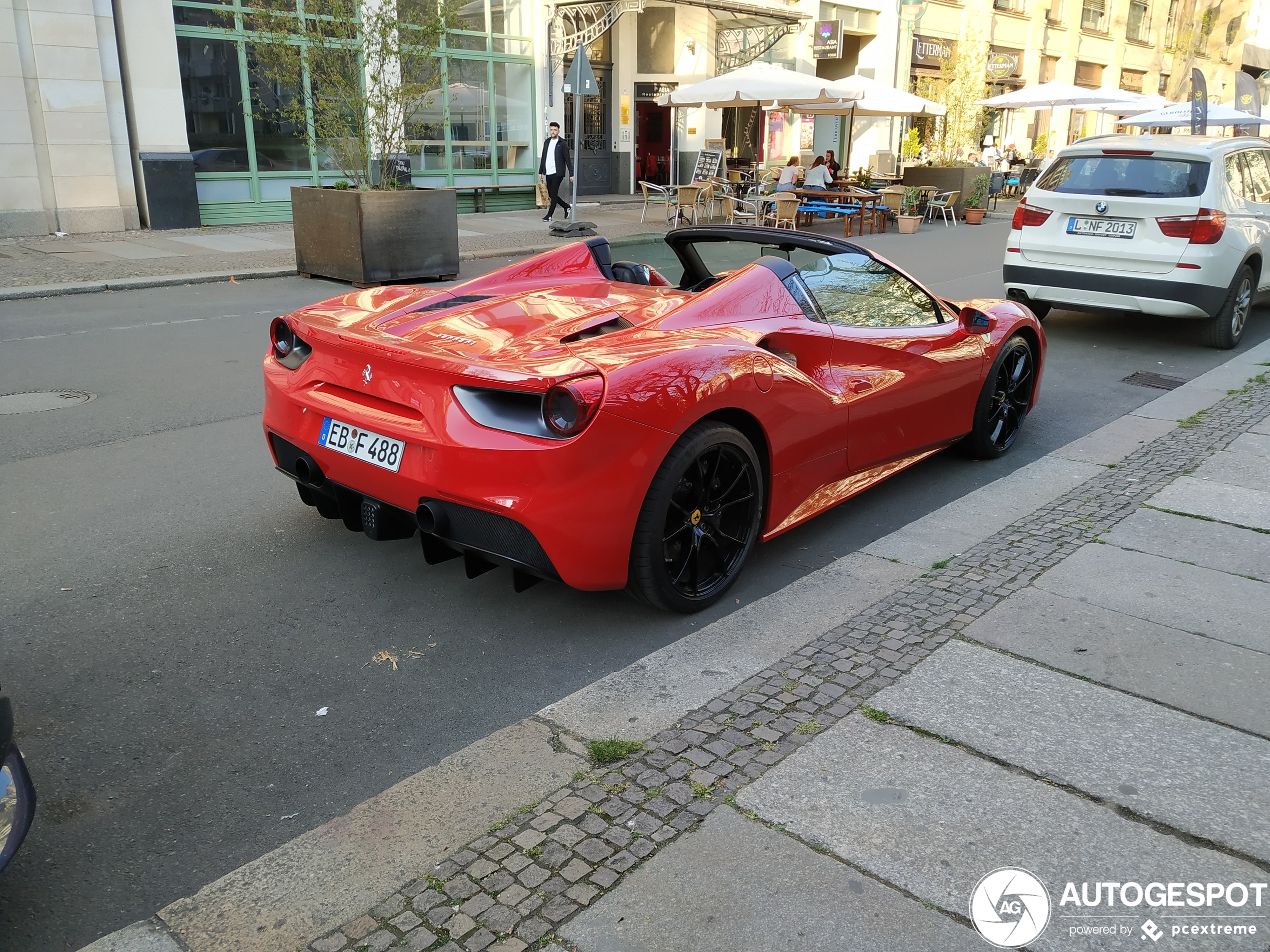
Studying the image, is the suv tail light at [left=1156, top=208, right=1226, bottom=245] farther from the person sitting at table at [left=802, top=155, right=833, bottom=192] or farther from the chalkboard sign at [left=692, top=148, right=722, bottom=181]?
the chalkboard sign at [left=692, top=148, right=722, bottom=181]

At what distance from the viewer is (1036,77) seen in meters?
39.7

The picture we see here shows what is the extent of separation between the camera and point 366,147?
12984mm

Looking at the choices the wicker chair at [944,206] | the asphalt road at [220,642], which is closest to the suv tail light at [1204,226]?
the asphalt road at [220,642]

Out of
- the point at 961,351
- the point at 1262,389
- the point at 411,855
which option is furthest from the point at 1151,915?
the point at 1262,389

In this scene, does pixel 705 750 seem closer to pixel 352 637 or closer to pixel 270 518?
pixel 352 637

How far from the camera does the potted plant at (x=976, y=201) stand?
2288 cm

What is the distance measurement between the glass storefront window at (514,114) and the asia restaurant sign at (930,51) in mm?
16038

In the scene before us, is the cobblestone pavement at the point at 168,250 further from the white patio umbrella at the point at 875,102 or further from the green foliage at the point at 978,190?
the green foliage at the point at 978,190

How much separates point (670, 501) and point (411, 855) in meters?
1.55

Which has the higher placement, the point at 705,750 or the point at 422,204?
the point at 422,204

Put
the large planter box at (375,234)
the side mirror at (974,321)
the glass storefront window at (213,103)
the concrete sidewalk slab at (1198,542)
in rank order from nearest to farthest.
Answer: the concrete sidewalk slab at (1198,542) → the side mirror at (974,321) → the large planter box at (375,234) → the glass storefront window at (213,103)

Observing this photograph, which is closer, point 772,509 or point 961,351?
point 772,509

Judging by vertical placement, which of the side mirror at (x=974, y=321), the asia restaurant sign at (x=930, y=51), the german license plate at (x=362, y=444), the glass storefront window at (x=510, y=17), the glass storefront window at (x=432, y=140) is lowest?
the german license plate at (x=362, y=444)

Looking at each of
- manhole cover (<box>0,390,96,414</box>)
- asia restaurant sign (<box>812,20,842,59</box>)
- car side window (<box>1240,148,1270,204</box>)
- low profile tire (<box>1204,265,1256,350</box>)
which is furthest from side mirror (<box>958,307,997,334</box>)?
asia restaurant sign (<box>812,20,842,59</box>)
